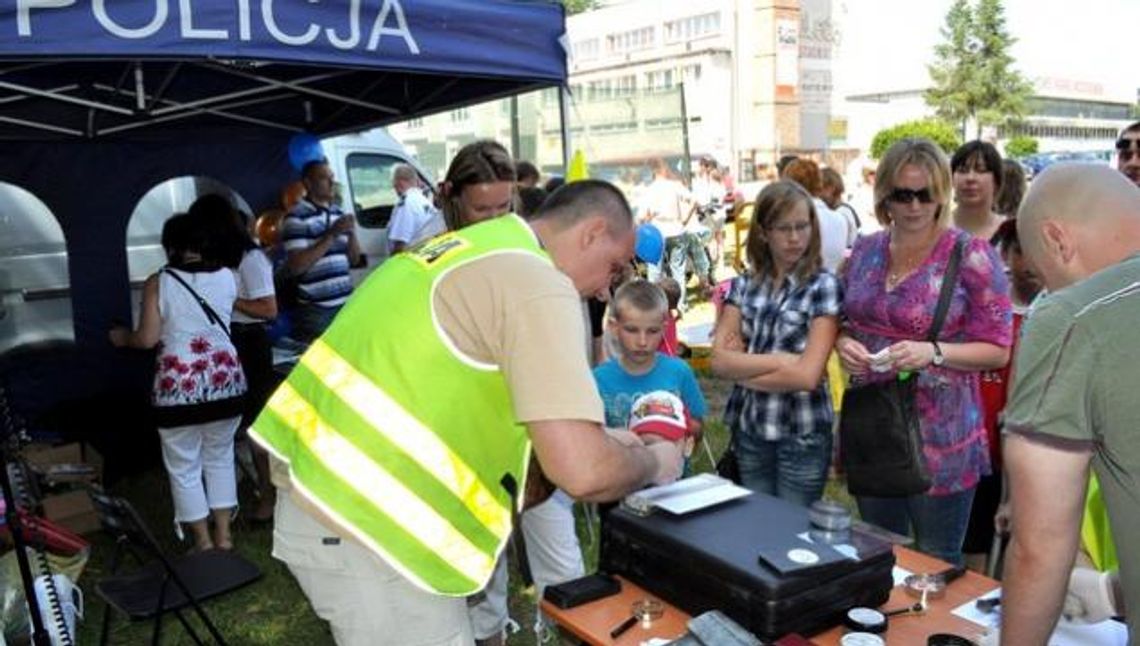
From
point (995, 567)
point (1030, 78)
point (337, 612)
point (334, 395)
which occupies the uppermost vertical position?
point (1030, 78)

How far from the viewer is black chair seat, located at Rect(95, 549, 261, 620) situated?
2.93m

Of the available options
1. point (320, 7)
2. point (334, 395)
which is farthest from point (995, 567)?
point (320, 7)

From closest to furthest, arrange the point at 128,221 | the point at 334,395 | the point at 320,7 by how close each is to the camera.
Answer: the point at 334,395
the point at 320,7
the point at 128,221

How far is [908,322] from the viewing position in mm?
2740

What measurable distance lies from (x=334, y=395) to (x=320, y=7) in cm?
193

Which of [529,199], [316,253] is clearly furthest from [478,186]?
[316,253]

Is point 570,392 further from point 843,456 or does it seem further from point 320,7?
point 320,7

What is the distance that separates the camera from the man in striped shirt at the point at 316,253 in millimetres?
5398

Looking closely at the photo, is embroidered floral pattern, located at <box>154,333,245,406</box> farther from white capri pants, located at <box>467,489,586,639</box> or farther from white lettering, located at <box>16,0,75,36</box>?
white capri pants, located at <box>467,489,586,639</box>

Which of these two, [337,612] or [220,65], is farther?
[220,65]

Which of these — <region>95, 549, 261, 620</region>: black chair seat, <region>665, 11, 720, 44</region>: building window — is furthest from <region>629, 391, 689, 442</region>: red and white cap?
<region>665, 11, 720, 44</region>: building window

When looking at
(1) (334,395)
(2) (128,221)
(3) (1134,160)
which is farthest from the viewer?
(2) (128,221)

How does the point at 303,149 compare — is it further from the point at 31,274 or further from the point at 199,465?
the point at 199,465

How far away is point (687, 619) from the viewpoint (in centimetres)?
187
